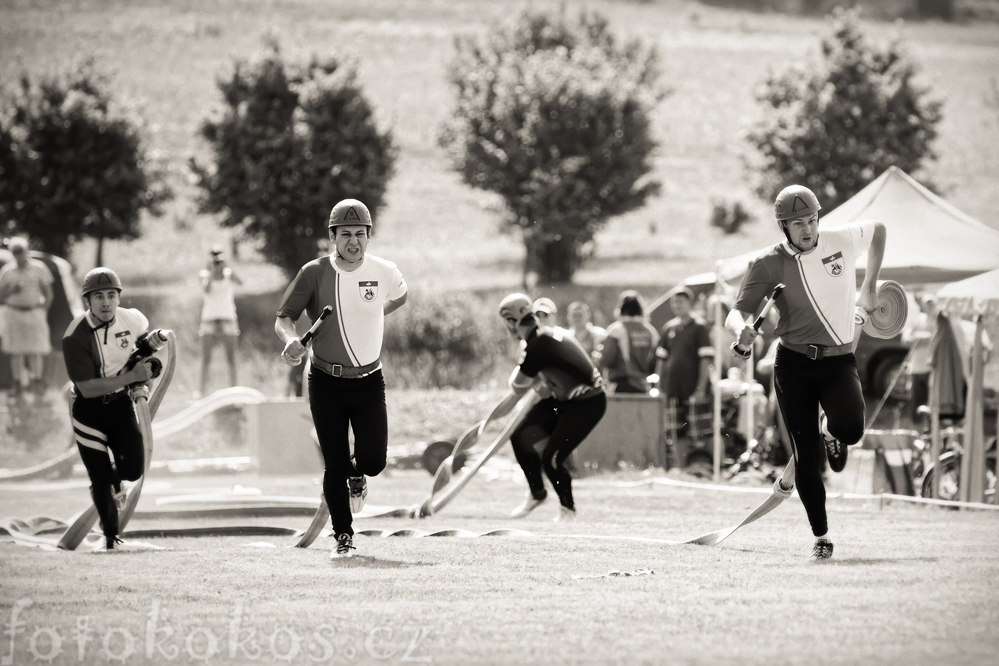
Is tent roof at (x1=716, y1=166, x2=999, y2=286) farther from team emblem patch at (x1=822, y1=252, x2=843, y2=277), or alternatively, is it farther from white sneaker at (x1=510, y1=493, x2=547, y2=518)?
team emblem patch at (x1=822, y1=252, x2=843, y2=277)

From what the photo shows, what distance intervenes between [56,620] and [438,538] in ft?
12.7

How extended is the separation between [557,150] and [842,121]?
8648 millimetres

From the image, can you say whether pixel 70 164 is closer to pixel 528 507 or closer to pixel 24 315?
pixel 24 315

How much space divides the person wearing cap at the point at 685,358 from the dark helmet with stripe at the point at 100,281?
894 centimetres

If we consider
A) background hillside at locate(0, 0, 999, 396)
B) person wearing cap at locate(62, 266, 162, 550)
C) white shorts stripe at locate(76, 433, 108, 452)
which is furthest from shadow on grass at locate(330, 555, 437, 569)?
background hillside at locate(0, 0, 999, 396)

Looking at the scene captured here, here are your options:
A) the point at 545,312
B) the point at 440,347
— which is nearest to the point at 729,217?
the point at 440,347

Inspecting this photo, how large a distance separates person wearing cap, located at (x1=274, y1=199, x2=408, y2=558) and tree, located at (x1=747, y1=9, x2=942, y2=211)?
34.2 meters

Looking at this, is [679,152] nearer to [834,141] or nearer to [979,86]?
[979,86]

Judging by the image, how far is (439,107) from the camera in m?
66.8

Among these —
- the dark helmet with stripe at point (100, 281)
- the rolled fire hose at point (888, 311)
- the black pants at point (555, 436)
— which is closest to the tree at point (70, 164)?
the black pants at point (555, 436)

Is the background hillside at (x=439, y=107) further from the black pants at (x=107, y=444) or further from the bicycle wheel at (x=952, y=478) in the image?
the black pants at (x=107, y=444)

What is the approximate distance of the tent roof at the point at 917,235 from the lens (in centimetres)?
1389

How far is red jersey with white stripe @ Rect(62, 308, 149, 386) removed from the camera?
9.71 m

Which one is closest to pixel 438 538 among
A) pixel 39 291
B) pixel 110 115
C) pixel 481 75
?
pixel 39 291
